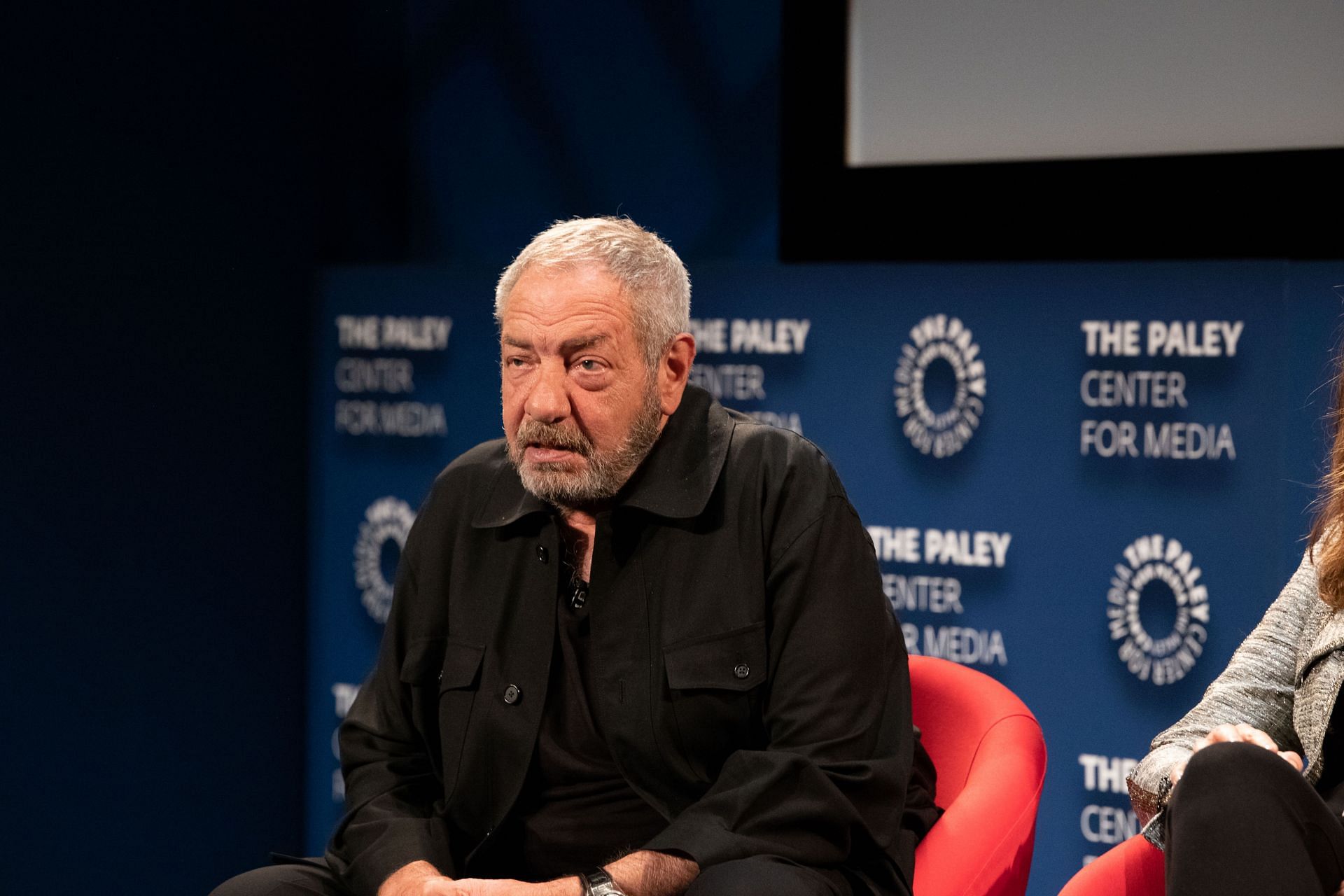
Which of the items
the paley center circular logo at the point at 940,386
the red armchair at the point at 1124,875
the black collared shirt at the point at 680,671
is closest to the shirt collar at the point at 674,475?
the black collared shirt at the point at 680,671

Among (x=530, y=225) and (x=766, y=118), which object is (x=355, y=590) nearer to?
(x=530, y=225)

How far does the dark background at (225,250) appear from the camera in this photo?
3.71 m

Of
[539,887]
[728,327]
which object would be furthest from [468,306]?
[539,887]

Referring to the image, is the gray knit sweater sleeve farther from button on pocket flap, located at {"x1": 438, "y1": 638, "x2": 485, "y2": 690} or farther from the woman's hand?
button on pocket flap, located at {"x1": 438, "y1": 638, "x2": 485, "y2": 690}

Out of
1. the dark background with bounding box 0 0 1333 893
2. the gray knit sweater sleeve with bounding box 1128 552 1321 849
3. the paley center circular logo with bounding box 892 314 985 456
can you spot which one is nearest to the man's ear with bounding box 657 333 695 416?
A: the gray knit sweater sleeve with bounding box 1128 552 1321 849

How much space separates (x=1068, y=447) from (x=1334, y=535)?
1019 millimetres

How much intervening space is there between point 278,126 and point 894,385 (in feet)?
5.82

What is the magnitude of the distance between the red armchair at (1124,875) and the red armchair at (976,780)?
0.40 feet

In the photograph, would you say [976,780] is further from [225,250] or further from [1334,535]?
[225,250]

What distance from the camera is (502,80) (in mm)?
4383

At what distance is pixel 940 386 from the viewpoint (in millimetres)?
3471

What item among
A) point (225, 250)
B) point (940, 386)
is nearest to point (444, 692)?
point (940, 386)

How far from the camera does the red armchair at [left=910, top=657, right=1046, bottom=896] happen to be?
7.53 ft

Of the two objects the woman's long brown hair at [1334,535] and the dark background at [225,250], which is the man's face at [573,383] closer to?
the woman's long brown hair at [1334,535]
